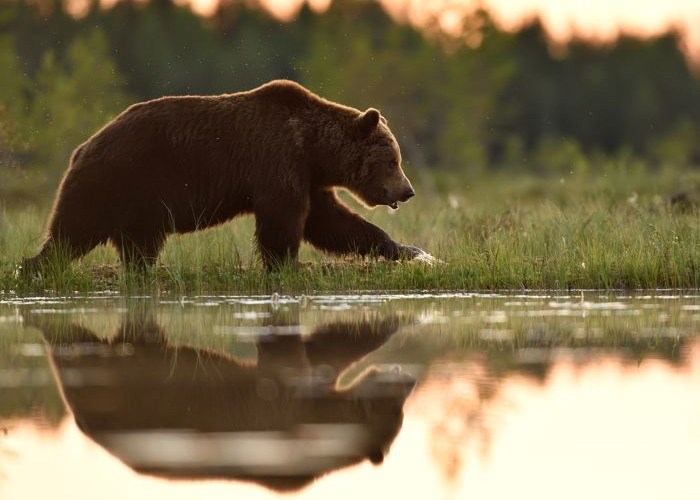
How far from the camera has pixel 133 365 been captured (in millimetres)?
6402

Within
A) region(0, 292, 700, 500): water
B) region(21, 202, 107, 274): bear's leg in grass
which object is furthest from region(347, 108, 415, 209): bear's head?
region(0, 292, 700, 500): water

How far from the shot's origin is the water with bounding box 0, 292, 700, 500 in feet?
13.5

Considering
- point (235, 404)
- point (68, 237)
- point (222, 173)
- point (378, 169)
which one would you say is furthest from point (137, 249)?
point (235, 404)

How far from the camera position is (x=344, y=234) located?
469 inches

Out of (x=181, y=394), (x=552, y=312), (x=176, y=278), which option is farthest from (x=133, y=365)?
(x=176, y=278)

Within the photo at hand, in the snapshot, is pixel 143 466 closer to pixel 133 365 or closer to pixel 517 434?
pixel 517 434

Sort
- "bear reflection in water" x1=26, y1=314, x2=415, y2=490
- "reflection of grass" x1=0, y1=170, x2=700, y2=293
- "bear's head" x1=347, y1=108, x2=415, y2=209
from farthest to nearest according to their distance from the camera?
1. "bear's head" x1=347, y1=108, x2=415, y2=209
2. "reflection of grass" x1=0, y1=170, x2=700, y2=293
3. "bear reflection in water" x1=26, y1=314, x2=415, y2=490

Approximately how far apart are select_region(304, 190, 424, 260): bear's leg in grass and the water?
10.4 ft

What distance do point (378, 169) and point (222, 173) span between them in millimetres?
1403

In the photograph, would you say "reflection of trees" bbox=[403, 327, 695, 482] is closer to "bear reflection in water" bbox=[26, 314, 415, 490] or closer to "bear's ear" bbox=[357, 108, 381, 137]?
"bear reflection in water" bbox=[26, 314, 415, 490]

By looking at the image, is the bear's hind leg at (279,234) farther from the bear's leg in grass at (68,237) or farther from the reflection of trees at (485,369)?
the reflection of trees at (485,369)

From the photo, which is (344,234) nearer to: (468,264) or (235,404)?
(468,264)

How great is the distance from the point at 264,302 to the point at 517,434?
17.8 ft

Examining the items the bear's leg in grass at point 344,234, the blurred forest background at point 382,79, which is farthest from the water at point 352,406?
the blurred forest background at point 382,79
